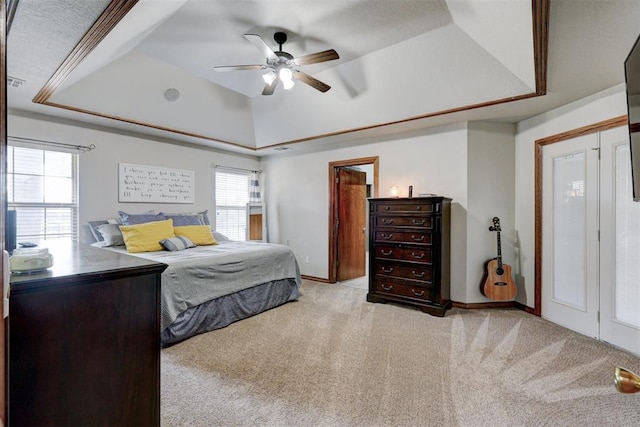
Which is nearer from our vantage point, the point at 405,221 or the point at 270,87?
the point at 270,87

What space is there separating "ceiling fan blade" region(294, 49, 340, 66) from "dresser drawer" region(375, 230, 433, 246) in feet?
6.89

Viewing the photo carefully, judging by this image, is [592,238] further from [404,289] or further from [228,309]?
[228,309]

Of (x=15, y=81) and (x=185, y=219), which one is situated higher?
(x=15, y=81)

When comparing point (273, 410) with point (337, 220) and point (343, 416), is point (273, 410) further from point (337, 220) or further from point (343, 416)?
point (337, 220)

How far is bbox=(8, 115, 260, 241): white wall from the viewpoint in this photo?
346cm

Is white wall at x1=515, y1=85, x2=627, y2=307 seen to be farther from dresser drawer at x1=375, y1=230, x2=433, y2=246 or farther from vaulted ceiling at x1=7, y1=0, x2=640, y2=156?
dresser drawer at x1=375, y1=230, x2=433, y2=246

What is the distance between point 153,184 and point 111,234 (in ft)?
3.40

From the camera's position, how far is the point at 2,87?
0.64m

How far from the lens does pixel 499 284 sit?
354 centimetres

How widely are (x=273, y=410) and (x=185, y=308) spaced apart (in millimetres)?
1373

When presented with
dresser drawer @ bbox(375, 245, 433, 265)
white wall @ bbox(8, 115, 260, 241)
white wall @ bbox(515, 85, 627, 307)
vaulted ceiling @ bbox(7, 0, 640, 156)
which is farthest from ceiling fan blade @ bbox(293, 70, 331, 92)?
white wall @ bbox(8, 115, 260, 241)

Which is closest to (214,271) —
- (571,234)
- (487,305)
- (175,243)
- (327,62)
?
(175,243)

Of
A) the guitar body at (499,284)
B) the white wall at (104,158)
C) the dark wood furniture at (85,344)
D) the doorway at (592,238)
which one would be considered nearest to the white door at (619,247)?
the doorway at (592,238)

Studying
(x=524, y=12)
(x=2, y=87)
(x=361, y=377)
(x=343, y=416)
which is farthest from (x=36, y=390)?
(x=524, y=12)
